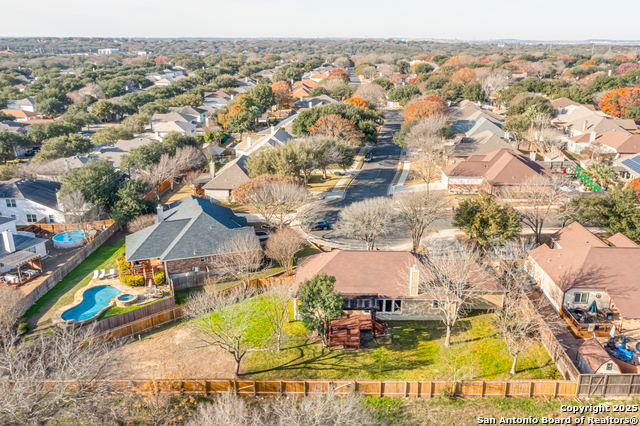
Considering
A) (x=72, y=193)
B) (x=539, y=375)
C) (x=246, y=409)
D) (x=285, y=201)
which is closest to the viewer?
(x=246, y=409)

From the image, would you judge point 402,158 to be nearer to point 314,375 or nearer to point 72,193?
point 72,193

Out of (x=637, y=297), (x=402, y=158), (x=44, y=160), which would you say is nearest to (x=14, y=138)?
(x=44, y=160)

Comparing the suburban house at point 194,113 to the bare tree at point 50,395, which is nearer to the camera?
the bare tree at point 50,395

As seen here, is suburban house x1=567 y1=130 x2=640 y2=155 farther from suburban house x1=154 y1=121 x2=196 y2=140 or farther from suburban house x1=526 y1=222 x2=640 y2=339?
suburban house x1=154 y1=121 x2=196 y2=140

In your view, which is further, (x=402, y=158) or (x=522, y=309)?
(x=402, y=158)

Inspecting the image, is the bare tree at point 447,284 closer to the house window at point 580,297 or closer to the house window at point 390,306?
the house window at point 390,306

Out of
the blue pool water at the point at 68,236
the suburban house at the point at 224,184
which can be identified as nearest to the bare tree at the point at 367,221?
the suburban house at the point at 224,184
